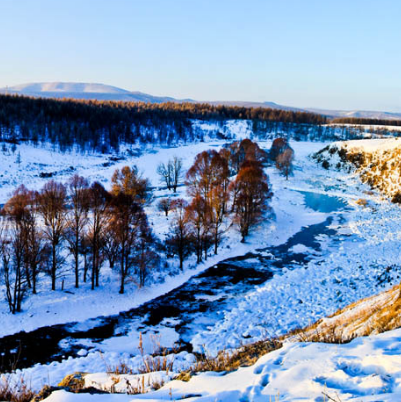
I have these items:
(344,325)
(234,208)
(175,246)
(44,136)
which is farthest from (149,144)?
(344,325)

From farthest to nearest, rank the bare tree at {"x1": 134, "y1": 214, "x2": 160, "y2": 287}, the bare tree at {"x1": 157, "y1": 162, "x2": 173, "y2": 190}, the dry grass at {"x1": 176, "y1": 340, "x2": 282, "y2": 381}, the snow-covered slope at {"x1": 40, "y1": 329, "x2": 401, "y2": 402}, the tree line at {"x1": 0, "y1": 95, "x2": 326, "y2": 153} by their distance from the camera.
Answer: the tree line at {"x1": 0, "y1": 95, "x2": 326, "y2": 153}
the bare tree at {"x1": 157, "y1": 162, "x2": 173, "y2": 190}
the bare tree at {"x1": 134, "y1": 214, "x2": 160, "y2": 287}
the dry grass at {"x1": 176, "y1": 340, "x2": 282, "y2": 381}
the snow-covered slope at {"x1": 40, "y1": 329, "x2": 401, "y2": 402}

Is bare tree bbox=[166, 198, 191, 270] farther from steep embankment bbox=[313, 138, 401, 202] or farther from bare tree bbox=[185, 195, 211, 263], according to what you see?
steep embankment bbox=[313, 138, 401, 202]

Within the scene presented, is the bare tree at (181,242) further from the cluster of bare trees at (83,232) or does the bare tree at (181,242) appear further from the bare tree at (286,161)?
the bare tree at (286,161)

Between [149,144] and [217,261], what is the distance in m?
94.5

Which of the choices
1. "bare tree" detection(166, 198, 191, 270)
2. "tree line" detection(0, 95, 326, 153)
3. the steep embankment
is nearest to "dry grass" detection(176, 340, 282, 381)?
"bare tree" detection(166, 198, 191, 270)

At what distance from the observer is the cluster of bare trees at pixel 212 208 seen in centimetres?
2895

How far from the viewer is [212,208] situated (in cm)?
3300

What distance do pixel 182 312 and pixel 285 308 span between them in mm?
6797

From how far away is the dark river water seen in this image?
16359 millimetres

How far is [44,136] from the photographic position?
9675cm

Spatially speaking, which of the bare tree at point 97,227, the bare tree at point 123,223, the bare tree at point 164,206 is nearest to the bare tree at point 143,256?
the bare tree at point 123,223

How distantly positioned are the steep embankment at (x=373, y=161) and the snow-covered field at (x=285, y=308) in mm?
3414

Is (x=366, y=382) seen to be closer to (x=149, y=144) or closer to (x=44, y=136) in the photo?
(x=44, y=136)

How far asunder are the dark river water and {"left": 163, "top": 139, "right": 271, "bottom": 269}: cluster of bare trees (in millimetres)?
3310
